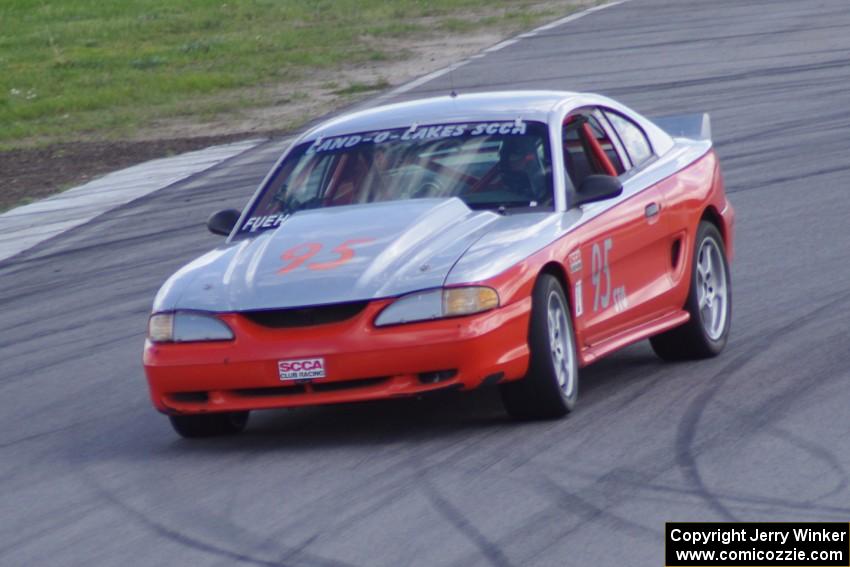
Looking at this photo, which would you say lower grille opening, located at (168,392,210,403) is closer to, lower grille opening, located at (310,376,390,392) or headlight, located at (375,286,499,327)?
lower grille opening, located at (310,376,390,392)

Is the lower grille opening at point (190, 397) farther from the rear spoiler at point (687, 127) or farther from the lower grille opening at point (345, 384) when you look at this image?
the rear spoiler at point (687, 127)

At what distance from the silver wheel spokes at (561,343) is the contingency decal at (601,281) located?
34 centimetres

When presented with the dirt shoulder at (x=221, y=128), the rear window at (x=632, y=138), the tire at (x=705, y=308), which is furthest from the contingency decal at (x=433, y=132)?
the dirt shoulder at (x=221, y=128)

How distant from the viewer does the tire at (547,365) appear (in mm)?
7312

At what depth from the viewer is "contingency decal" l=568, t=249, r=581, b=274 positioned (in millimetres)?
7707

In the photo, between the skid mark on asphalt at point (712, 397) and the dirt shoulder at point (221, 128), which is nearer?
the skid mark on asphalt at point (712, 397)

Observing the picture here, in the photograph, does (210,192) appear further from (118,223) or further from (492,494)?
(492,494)

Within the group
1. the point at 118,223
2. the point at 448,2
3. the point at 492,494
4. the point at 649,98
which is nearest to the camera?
the point at 492,494

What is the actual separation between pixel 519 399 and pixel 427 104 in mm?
1968

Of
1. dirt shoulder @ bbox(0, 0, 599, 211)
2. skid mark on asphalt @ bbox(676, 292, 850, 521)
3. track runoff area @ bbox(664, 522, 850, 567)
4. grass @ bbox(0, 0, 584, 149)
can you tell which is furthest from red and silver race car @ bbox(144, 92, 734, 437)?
grass @ bbox(0, 0, 584, 149)

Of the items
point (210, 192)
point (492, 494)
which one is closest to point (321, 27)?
point (210, 192)

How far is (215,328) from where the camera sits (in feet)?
24.1

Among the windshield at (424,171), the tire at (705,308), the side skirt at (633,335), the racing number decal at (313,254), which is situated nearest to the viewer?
the racing number decal at (313,254)

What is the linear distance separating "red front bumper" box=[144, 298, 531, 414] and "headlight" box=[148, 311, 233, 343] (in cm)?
3
